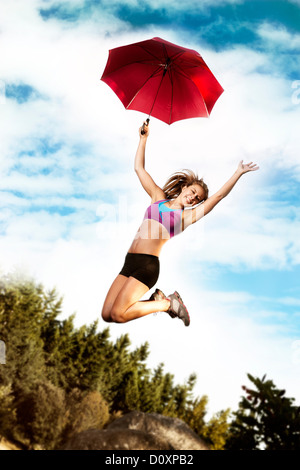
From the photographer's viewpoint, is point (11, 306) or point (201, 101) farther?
point (11, 306)

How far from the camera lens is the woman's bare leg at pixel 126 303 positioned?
5512 millimetres

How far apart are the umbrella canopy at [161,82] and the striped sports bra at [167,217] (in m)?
1.47

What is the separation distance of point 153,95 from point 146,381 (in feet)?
154

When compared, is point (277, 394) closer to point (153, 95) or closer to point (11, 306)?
point (153, 95)

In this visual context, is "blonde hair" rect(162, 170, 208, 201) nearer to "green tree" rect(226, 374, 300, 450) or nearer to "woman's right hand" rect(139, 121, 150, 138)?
"woman's right hand" rect(139, 121, 150, 138)

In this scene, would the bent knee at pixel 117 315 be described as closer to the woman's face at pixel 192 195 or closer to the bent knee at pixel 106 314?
the bent knee at pixel 106 314

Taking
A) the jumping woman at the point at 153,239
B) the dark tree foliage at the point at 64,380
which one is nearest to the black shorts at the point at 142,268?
the jumping woman at the point at 153,239

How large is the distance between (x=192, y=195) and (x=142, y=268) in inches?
48.8

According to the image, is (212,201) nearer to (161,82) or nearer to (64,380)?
(161,82)

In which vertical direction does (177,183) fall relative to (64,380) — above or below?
below

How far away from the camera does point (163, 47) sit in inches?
232

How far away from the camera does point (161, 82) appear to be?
21.5 ft

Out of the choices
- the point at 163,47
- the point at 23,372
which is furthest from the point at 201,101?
the point at 23,372

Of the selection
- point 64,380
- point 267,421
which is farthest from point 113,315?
point 64,380
